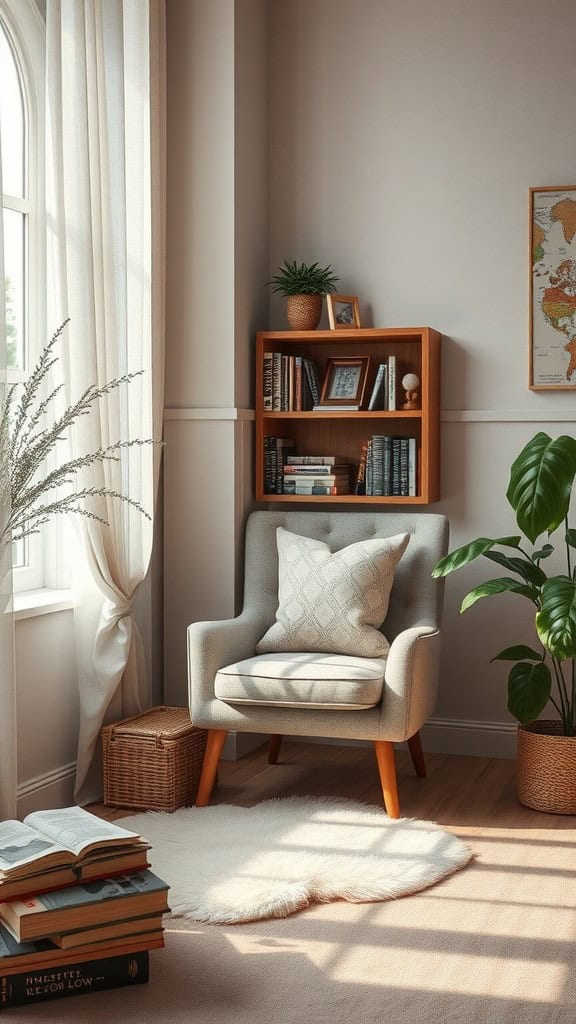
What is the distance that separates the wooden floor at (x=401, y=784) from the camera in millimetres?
3561

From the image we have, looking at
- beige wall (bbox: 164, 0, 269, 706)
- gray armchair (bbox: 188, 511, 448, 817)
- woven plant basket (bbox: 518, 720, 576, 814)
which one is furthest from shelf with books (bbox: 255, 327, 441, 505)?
woven plant basket (bbox: 518, 720, 576, 814)

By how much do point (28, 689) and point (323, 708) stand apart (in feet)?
2.97

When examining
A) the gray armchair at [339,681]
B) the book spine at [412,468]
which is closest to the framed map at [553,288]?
the book spine at [412,468]

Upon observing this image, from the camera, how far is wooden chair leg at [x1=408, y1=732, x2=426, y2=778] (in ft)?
12.8

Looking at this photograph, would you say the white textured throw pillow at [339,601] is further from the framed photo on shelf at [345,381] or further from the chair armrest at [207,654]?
the framed photo on shelf at [345,381]

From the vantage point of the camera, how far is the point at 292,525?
13.7ft

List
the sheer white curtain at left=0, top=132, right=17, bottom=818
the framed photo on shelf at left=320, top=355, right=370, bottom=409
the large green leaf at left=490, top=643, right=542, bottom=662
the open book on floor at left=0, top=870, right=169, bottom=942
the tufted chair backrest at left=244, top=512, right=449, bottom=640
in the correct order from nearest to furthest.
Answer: the open book on floor at left=0, top=870, right=169, bottom=942 < the sheer white curtain at left=0, top=132, right=17, bottom=818 < the large green leaf at left=490, top=643, right=542, bottom=662 < the tufted chair backrest at left=244, top=512, right=449, bottom=640 < the framed photo on shelf at left=320, top=355, right=370, bottom=409

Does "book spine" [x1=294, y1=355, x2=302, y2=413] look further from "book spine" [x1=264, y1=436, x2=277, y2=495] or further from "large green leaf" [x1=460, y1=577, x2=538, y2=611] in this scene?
"large green leaf" [x1=460, y1=577, x2=538, y2=611]

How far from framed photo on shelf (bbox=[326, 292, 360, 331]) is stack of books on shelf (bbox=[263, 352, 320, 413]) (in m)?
0.19

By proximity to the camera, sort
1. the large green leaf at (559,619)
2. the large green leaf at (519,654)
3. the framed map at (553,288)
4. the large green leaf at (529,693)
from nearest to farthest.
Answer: the large green leaf at (559,619) → the large green leaf at (529,693) → the large green leaf at (519,654) → the framed map at (553,288)

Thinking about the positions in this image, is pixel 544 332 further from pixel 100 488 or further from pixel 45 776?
pixel 45 776

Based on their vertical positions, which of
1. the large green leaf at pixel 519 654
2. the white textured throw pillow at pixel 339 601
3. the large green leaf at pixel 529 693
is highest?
the white textured throw pillow at pixel 339 601

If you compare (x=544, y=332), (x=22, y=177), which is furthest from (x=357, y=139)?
(x=22, y=177)

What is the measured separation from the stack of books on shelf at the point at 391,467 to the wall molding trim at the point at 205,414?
0.50 metres
